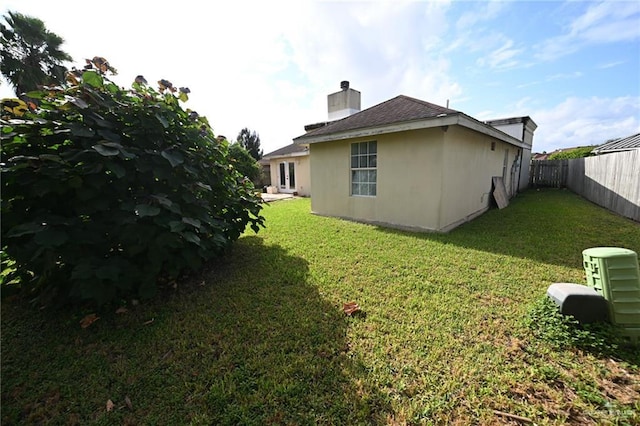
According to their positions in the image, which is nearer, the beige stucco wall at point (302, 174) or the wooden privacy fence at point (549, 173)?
the wooden privacy fence at point (549, 173)

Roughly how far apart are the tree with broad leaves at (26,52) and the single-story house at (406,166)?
1077cm

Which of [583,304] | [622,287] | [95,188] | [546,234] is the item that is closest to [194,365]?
[95,188]

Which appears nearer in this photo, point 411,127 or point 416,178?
point 411,127

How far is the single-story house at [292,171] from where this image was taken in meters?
16.1

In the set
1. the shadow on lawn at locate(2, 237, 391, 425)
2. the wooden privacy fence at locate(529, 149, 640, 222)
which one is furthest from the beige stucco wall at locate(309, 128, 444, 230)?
the wooden privacy fence at locate(529, 149, 640, 222)

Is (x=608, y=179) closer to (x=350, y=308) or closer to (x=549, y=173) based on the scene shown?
(x=549, y=173)

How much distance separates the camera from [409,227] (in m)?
6.96

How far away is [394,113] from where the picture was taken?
7.13 meters

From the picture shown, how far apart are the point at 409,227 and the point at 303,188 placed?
10.2 m

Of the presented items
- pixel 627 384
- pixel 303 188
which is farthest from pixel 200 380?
pixel 303 188

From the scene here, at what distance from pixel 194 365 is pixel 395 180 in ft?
20.4

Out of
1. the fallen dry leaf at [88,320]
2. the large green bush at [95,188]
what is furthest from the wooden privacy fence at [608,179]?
the fallen dry leaf at [88,320]

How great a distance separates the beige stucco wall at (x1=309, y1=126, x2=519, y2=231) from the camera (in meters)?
6.36

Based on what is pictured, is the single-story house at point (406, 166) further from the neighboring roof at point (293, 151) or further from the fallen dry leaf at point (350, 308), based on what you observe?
the neighboring roof at point (293, 151)
